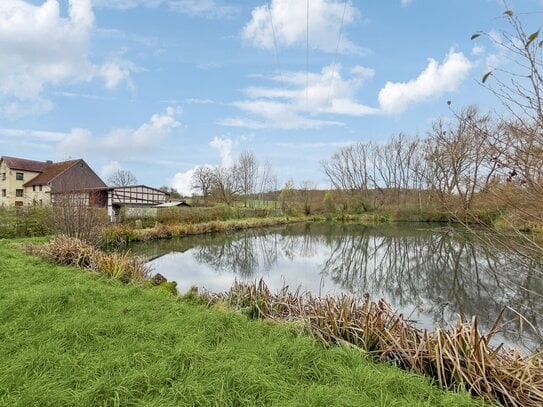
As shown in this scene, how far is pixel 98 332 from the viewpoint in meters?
3.46

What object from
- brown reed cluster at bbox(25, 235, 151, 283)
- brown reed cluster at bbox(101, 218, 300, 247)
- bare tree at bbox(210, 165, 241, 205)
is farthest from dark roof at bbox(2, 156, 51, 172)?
brown reed cluster at bbox(25, 235, 151, 283)

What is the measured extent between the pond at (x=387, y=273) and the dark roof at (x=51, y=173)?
70.1ft

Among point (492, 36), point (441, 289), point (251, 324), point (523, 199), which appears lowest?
point (441, 289)

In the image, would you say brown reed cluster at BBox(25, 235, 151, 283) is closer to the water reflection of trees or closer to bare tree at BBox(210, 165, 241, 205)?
the water reflection of trees

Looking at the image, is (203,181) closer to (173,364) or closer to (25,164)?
(25,164)

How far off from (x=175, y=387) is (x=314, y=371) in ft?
3.69

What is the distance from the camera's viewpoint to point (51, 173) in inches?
1298

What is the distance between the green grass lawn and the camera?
7.62ft

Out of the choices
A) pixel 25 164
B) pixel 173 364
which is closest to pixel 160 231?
pixel 173 364

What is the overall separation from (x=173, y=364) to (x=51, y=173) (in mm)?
37240

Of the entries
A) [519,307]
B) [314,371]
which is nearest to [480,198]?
[314,371]

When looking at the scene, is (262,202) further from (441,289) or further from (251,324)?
(251,324)

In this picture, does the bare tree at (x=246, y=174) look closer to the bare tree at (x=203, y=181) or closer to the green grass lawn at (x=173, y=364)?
the bare tree at (x=203, y=181)

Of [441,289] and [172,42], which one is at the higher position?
[172,42]
